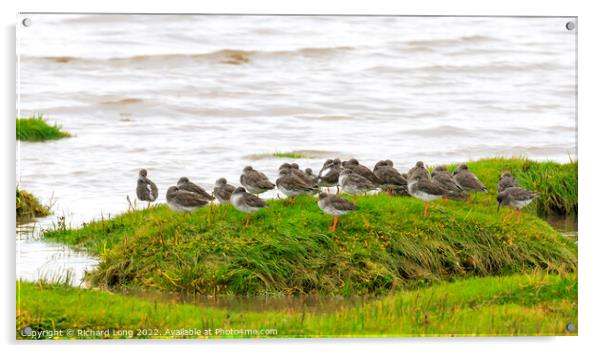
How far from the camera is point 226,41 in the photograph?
74.7 feet

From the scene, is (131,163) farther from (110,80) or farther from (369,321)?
(369,321)

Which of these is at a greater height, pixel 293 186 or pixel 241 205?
pixel 293 186

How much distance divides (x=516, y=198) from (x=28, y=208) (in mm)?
8183

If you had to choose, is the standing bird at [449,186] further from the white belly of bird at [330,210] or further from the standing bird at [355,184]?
the white belly of bird at [330,210]

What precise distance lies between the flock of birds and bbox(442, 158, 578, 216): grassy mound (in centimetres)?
66

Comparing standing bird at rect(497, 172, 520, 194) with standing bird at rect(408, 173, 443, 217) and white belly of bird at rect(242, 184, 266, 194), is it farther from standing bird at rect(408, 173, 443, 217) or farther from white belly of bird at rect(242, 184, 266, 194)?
white belly of bird at rect(242, 184, 266, 194)

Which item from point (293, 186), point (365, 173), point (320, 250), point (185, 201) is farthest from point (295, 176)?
point (185, 201)

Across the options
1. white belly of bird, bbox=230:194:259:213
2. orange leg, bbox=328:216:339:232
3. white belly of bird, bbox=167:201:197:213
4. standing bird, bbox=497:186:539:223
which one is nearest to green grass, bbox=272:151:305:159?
white belly of bird, bbox=167:201:197:213

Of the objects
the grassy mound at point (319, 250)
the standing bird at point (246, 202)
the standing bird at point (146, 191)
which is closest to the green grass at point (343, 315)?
the grassy mound at point (319, 250)

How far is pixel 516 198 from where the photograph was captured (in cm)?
1984

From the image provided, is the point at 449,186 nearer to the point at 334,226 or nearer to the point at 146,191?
the point at 334,226

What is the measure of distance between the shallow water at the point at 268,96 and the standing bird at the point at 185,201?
1.71 metres

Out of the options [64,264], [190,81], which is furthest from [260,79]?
[64,264]

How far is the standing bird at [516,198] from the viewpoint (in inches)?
781
